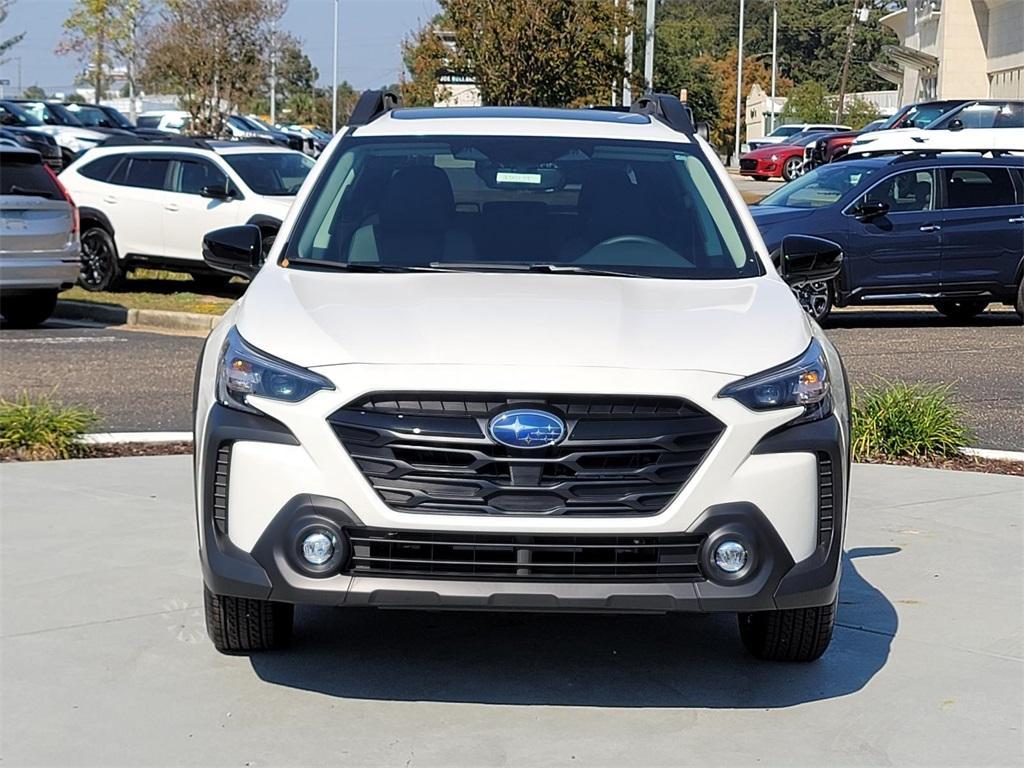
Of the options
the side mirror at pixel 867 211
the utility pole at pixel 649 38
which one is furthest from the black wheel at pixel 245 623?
the utility pole at pixel 649 38

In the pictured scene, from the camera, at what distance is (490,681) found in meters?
5.04

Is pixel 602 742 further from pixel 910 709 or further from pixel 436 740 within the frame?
pixel 910 709

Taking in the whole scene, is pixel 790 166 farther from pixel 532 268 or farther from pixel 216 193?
pixel 532 268

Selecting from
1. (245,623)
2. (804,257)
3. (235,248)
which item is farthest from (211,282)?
(245,623)

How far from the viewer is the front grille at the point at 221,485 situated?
15.0 feet

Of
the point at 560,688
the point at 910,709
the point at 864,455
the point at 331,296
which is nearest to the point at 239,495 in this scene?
the point at 331,296

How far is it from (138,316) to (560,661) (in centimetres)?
1162

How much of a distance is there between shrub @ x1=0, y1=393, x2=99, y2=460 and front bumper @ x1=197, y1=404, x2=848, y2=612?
167 inches

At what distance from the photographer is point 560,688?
4.99 m

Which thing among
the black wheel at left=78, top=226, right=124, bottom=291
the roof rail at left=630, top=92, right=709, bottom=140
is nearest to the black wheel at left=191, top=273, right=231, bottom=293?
the black wheel at left=78, top=226, right=124, bottom=291

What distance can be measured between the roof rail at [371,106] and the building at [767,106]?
64171 millimetres

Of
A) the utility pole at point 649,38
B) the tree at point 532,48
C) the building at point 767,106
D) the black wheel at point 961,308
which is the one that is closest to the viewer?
the black wheel at point 961,308

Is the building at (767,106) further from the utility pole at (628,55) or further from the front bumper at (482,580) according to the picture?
the front bumper at (482,580)

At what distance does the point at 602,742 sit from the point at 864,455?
4.83m
